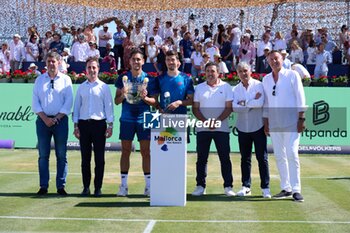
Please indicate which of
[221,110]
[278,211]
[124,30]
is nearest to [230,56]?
[124,30]

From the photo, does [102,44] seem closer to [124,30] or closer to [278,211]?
[124,30]

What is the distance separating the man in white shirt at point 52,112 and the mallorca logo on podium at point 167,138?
202cm

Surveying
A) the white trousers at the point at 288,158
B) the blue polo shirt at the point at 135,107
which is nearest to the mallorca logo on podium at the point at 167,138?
the blue polo shirt at the point at 135,107

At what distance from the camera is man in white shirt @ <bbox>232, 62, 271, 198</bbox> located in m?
12.4

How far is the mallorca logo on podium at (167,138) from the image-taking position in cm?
1128

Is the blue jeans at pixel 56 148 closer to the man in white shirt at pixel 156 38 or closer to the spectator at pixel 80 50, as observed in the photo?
the spectator at pixel 80 50

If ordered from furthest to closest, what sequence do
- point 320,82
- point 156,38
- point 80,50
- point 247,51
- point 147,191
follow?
point 156,38, point 80,50, point 247,51, point 320,82, point 147,191

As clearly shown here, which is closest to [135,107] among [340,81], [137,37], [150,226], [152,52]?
[150,226]

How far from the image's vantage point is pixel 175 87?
40.2 feet

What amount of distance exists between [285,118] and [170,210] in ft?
8.09

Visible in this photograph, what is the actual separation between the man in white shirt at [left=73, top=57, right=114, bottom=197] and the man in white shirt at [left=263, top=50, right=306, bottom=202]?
8.31ft

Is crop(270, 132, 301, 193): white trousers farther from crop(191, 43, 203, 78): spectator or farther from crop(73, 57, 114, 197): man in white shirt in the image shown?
crop(191, 43, 203, 78): spectator

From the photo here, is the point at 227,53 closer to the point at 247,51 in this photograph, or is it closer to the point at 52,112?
the point at 247,51

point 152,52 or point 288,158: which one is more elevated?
point 152,52
